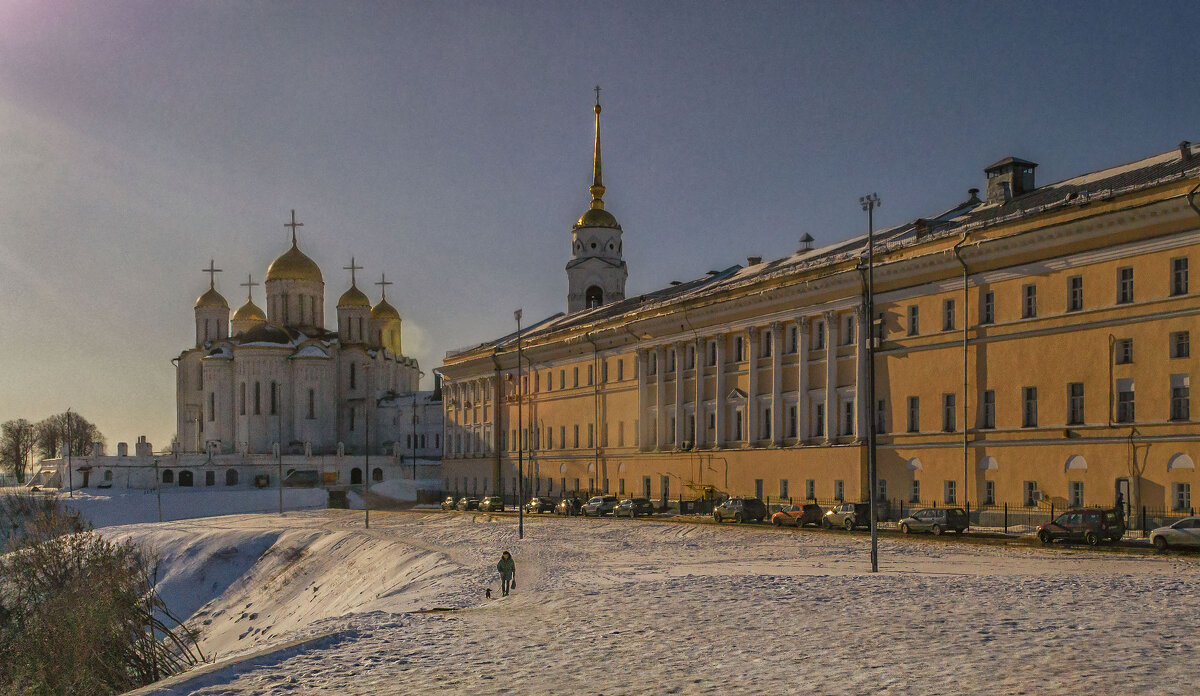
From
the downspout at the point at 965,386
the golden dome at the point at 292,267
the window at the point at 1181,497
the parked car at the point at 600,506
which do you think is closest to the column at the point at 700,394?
the parked car at the point at 600,506

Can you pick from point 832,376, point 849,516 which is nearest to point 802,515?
point 849,516

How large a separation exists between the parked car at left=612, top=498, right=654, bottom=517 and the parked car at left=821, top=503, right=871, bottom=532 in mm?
14242

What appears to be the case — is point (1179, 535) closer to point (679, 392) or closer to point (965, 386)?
point (965, 386)

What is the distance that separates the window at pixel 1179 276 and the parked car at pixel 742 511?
745 inches

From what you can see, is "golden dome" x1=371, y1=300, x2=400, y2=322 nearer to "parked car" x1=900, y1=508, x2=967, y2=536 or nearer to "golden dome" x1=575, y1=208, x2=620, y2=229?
"golden dome" x1=575, y1=208, x2=620, y2=229

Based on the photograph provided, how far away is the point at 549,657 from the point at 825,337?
36.0 metres

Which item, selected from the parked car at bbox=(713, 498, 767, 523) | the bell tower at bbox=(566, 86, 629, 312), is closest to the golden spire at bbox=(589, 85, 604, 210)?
the bell tower at bbox=(566, 86, 629, 312)

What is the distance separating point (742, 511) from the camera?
50.9 meters

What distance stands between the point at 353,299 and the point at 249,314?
36.9ft

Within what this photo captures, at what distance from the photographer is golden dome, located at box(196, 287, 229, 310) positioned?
13305 cm

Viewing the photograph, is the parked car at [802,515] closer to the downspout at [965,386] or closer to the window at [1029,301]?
the downspout at [965,386]

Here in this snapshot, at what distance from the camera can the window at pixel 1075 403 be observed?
41.9m

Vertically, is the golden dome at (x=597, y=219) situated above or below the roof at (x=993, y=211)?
above

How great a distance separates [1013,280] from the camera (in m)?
44.2
